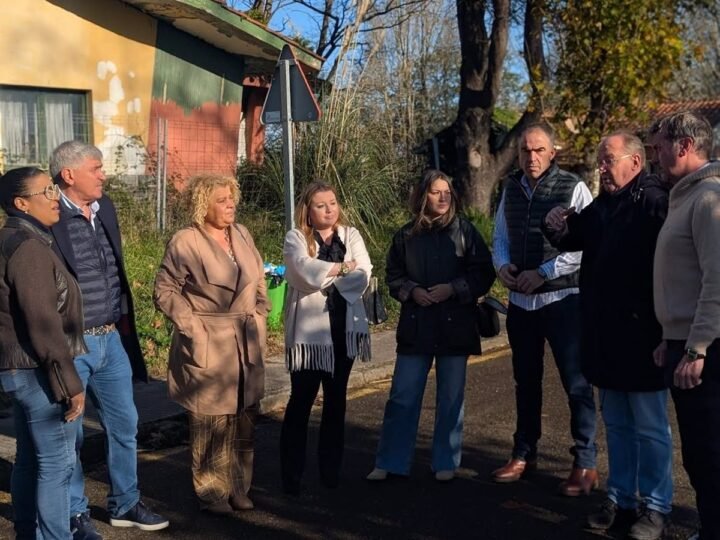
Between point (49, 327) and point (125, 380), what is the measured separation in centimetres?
100

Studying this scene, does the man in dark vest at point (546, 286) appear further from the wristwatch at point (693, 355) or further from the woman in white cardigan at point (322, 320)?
the wristwatch at point (693, 355)

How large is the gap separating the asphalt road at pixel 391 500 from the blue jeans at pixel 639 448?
0.26m

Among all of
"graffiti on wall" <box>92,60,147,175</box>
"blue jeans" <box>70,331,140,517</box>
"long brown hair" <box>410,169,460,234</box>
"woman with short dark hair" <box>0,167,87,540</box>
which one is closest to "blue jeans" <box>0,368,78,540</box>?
"woman with short dark hair" <box>0,167,87,540</box>

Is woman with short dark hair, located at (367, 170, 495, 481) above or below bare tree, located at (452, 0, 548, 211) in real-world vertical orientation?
below

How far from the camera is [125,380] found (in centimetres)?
516

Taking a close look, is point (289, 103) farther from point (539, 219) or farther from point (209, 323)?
point (209, 323)

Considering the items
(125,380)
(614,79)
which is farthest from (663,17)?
(125,380)

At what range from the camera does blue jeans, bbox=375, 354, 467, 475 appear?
5926 mm

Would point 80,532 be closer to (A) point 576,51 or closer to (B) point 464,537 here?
(B) point 464,537

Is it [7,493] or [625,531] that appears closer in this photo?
[625,531]

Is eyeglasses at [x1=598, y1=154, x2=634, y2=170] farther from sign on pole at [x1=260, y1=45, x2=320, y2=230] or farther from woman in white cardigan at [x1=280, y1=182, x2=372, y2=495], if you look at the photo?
sign on pole at [x1=260, y1=45, x2=320, y2=230]

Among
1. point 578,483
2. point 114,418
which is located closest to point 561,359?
point 578,483

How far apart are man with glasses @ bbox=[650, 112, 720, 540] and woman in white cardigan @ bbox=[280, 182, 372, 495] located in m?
1.94

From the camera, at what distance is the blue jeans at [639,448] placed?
485cm
